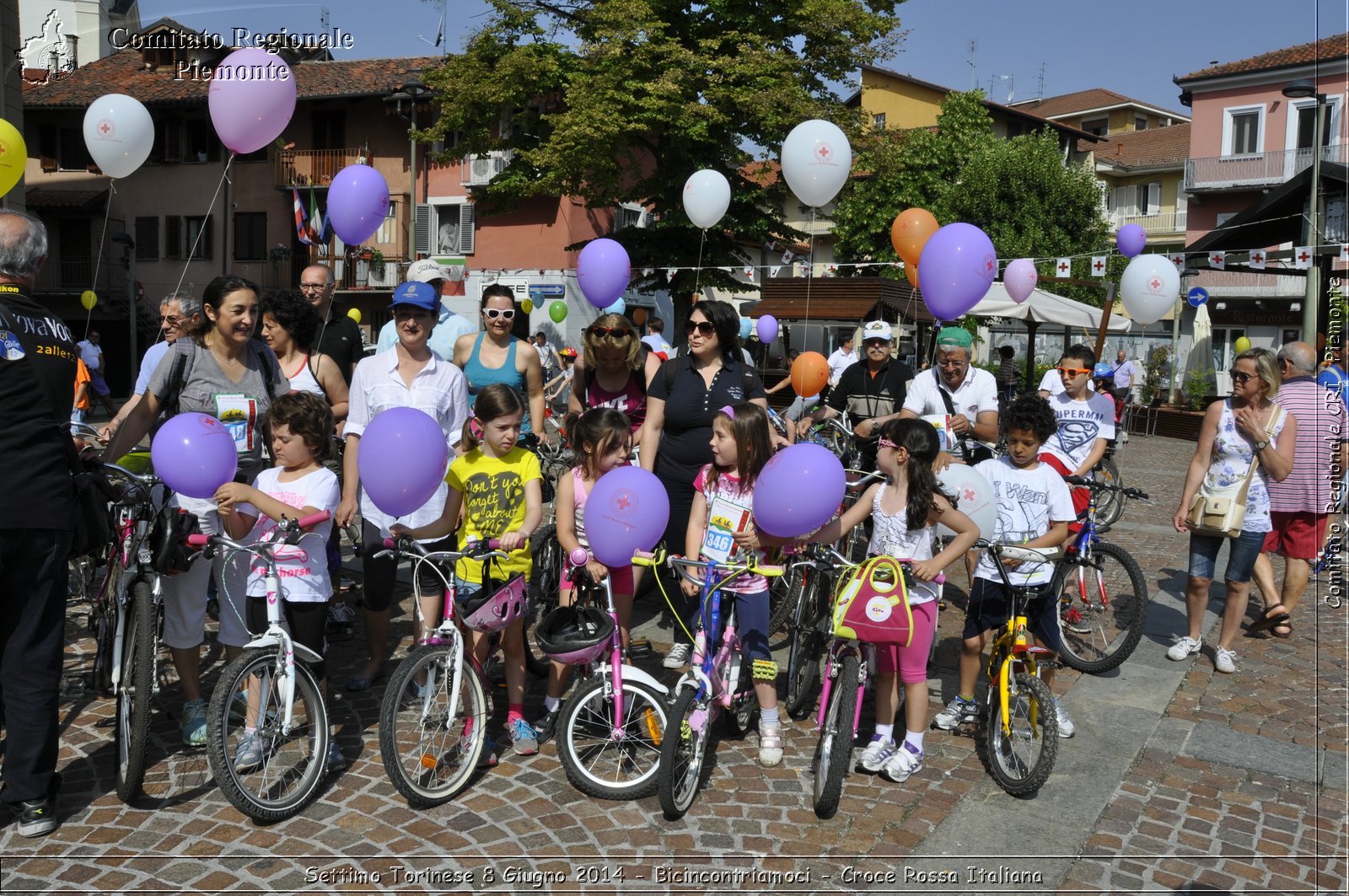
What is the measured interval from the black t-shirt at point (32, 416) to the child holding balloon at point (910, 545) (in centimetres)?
301

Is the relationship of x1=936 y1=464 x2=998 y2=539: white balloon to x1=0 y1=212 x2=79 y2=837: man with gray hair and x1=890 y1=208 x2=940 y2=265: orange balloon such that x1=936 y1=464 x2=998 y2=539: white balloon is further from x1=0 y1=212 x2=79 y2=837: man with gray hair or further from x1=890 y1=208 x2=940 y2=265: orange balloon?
x1=890 y1=208 x2=940 y2=265: orange balloon

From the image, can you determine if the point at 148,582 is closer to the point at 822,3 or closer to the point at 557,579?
the point at 557,579

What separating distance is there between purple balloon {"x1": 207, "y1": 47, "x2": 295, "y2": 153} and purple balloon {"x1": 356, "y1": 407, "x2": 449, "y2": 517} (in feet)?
11.3

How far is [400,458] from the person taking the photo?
402 centimetres

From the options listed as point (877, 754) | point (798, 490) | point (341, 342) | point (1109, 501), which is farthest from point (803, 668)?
point (1109, 501)

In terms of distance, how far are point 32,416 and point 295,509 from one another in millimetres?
1012

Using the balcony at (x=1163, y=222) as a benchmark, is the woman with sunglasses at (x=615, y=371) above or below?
below

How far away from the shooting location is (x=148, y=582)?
161 inches

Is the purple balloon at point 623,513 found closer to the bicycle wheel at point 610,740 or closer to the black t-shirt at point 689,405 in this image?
the bicycle wheel at point 610,740

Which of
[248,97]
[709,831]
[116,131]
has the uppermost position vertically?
[248,97]

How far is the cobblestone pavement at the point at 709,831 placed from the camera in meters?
3.55

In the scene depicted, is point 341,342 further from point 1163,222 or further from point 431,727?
point 1163,222

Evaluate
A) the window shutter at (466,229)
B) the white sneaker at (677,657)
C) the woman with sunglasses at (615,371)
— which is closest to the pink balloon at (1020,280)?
the woman with sunglasses at (615,371)

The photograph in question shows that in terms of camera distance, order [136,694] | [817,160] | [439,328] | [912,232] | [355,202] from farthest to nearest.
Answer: [912,232] → [817,160] → [439,328] → [355,202] → [136,694]
